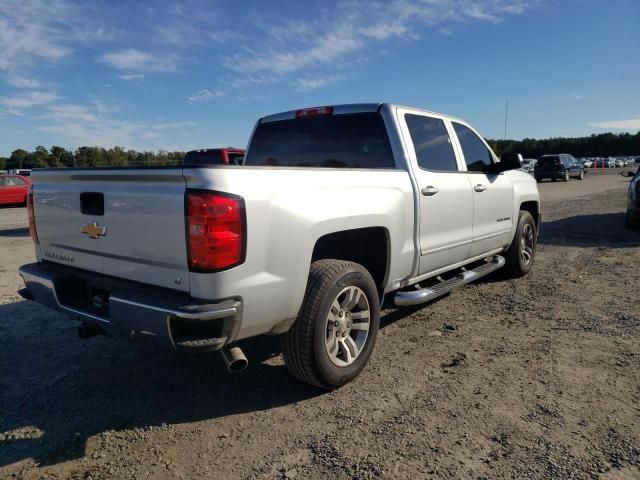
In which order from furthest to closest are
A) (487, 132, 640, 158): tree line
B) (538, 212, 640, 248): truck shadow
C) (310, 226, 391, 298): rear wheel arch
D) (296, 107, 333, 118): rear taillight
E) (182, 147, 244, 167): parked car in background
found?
(487, 132, 640, 158): tree line
(182, 147, 244, 167): parked car in background
(538, 212, 640, 248): truck shadow
(296, 107, 333, 118): rear taillight
(310, 226, 391, 298): rear wheel arch

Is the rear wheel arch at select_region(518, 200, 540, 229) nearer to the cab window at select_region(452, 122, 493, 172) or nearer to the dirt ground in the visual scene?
the cab window at select_region(452, 122, 493, 172)

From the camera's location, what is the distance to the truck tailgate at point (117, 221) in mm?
2588

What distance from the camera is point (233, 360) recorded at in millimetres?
2680

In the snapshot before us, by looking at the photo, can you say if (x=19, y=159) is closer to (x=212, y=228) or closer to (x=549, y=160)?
(x=549, y=160)

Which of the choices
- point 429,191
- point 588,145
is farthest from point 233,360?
point 588,145

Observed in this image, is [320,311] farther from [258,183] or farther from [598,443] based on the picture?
[598,443]

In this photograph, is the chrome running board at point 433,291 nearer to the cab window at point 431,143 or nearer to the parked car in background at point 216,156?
the cab window at point 431,143

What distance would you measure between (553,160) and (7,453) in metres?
32.4

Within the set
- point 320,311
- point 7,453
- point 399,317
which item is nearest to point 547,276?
point 399,317

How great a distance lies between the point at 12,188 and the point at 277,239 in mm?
21240

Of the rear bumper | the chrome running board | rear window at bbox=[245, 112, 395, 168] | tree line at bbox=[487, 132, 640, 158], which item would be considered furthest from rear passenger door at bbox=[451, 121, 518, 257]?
tree line at bbox=[487, 132, 640, 158]

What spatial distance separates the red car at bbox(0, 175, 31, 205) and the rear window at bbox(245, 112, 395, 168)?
18.8 metres

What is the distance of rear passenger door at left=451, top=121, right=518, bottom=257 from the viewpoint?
4879mm

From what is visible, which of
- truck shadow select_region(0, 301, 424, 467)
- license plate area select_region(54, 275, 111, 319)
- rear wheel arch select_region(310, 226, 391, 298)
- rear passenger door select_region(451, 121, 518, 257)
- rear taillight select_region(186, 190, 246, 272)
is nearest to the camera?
rear taillight select_region(186, 190, 246, 272)
